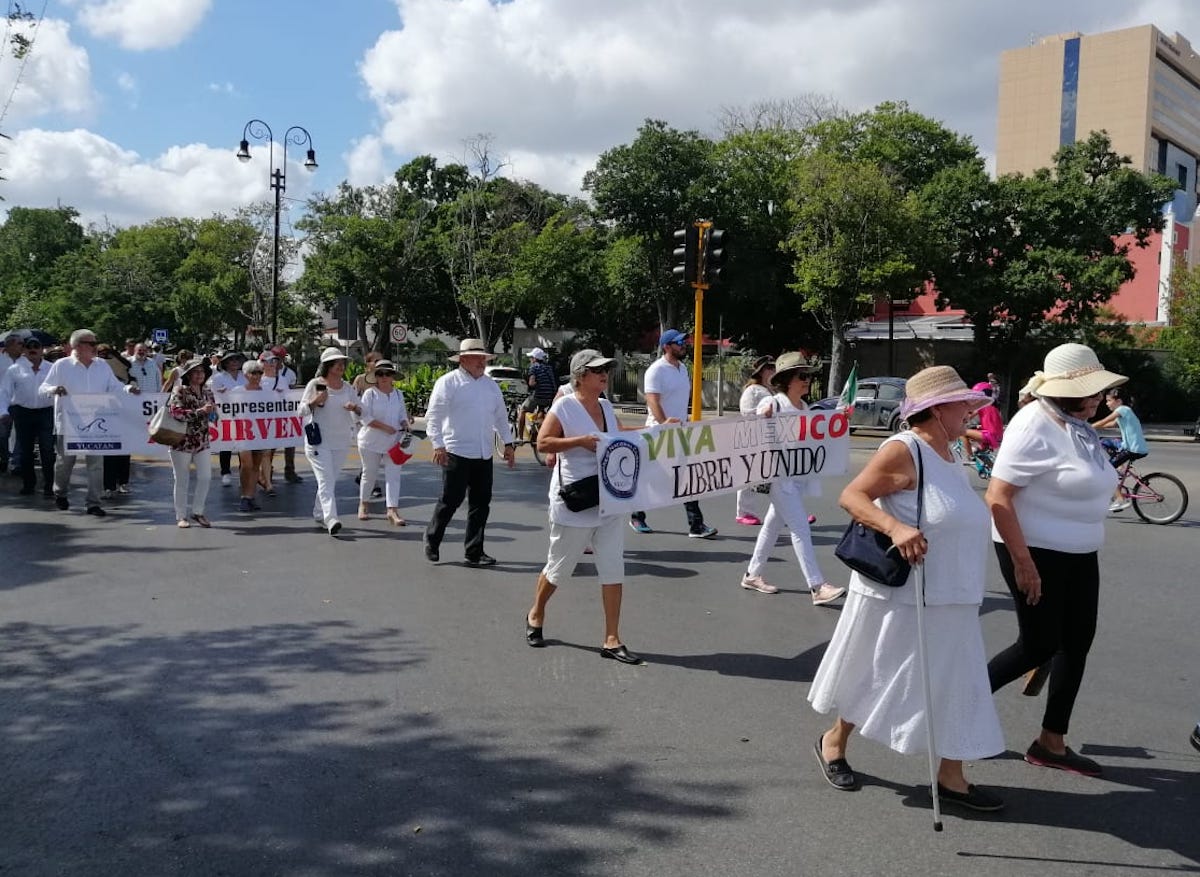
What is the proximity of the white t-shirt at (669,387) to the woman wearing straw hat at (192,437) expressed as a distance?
14.5 feet

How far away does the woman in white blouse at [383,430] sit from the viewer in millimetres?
9820

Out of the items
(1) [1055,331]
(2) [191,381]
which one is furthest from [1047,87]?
(2) [191,381]

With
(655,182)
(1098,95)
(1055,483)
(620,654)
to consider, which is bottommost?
(620,654)

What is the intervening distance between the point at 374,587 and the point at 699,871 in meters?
4.47

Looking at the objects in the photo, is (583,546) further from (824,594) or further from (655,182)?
(655,182)

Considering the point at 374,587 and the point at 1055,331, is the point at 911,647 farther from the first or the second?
the point at 1055,331

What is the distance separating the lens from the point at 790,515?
23.3ft

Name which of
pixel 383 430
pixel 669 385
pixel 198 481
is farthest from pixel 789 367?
pixel 198 481

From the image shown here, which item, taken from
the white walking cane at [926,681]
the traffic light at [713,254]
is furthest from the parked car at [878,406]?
the white walking cane at [926,681]

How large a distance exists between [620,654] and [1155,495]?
325 inches

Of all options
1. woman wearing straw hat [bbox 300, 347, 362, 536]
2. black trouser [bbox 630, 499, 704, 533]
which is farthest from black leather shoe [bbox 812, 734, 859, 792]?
woman wearing straw hat [bbox 300, 347, 362, 536]

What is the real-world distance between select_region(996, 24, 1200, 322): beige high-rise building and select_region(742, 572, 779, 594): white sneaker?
4336 inches

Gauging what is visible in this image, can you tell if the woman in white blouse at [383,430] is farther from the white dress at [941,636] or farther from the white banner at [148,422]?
the white dress at [941,636]

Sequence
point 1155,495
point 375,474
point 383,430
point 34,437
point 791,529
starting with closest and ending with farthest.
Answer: point 791,529 → point 383,430 → point 375,474 → point 1155,495 → point 34,437
